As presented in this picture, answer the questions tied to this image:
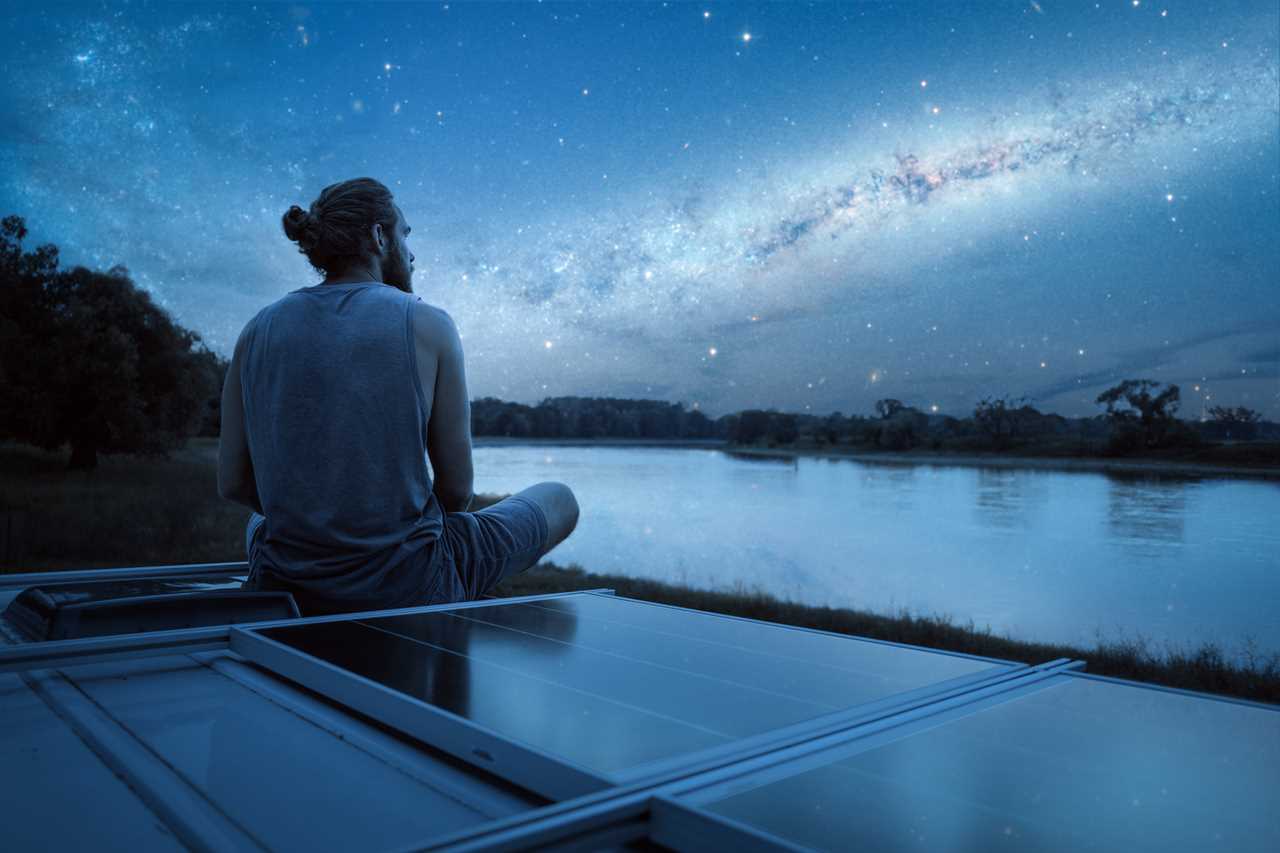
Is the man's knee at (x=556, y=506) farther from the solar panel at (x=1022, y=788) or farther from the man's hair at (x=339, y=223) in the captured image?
the solar panel at (x=1022, y=788)

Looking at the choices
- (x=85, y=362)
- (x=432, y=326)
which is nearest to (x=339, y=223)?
(x=432, y=326)

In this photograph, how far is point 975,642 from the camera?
20.3ft

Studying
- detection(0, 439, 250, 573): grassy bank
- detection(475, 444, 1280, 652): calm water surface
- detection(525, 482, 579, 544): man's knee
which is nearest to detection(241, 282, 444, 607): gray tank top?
detection(525, 482, 579, 544): man's knee

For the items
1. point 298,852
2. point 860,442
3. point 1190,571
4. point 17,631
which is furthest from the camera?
point 860,442

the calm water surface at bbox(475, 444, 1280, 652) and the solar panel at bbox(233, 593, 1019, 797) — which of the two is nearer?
the solar panel at bbox(233, 593, 1019, 797)

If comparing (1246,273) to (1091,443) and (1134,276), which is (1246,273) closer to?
(1134,276)

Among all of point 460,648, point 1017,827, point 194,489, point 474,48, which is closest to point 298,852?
point 1017,827

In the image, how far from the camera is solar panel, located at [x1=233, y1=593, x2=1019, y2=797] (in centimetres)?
72

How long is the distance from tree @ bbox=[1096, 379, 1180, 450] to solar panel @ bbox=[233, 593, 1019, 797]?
22516 mm

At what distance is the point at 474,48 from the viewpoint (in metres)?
10.5

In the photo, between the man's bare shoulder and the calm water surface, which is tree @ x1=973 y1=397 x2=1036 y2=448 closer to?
the calm water surface

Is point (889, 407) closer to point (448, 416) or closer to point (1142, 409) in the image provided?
point (1142, 409)

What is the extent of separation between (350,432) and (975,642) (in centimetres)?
576

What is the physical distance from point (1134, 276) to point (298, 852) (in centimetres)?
3018
